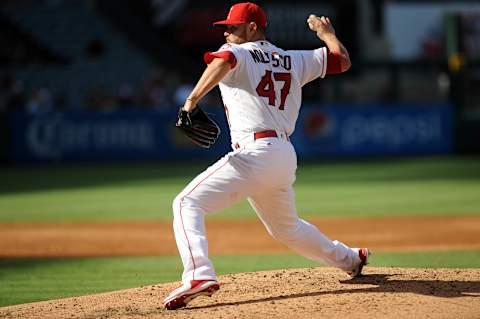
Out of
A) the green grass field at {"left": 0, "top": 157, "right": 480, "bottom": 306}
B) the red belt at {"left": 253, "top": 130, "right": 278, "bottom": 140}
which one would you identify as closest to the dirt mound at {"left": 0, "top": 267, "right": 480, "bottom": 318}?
the green grass field at {"left": 0, "top": 157, "right": 480, "bottom": 306}

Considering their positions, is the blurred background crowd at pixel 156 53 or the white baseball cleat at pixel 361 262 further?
the blurred background crowd at pixel 156 53

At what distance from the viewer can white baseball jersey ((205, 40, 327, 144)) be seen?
19.7ft

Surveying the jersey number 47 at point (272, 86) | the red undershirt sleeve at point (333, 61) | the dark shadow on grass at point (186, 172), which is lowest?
the dark shadow on grass at point (186, 172)

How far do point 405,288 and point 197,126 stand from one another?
1862mm

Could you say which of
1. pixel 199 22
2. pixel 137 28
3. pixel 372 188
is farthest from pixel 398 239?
pixel 137 28

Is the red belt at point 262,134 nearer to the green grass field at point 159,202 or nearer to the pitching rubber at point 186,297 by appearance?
the pitching rubber at point 186,297

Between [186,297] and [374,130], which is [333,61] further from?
[374,130]

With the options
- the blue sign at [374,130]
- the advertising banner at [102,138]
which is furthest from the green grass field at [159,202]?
the blue sign at [374,130]

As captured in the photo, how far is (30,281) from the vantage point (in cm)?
797

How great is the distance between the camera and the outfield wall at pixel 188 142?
883 inches

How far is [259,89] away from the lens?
6.05m

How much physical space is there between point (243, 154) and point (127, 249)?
4.32 m

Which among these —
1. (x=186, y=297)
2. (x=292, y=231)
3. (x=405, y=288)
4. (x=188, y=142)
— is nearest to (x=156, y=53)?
(x=188, y=142)

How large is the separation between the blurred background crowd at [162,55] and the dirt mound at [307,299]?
16.2 meters
